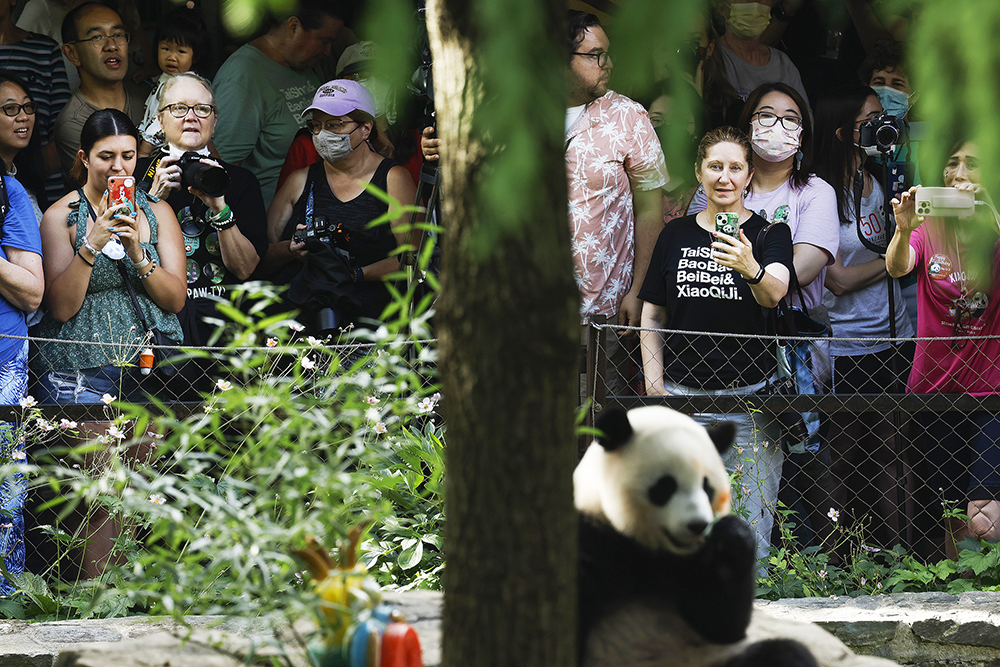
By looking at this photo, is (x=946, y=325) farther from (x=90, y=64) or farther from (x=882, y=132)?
(x=90, y=64)

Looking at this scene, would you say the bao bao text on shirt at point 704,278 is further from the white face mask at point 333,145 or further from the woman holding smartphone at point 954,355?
the white face mask at point 333,145

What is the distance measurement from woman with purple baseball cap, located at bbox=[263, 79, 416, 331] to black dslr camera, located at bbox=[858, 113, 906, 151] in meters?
2.00

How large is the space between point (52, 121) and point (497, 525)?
3.65 meters

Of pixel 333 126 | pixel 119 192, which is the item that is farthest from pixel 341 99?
pixel 119 192

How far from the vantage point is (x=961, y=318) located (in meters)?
4.05

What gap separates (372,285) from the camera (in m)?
4.24

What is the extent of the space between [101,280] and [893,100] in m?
3.58

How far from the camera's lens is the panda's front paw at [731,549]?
1.90 m

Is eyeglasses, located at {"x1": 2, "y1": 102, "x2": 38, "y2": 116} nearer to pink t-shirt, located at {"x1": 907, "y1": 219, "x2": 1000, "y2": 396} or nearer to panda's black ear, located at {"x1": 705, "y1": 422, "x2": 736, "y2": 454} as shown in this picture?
panda's black ear, located at {"x1": 705, "y1": 422, "x2": 736, "y2": 454}

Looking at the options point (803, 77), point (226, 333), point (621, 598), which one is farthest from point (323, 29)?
point (621, 598)

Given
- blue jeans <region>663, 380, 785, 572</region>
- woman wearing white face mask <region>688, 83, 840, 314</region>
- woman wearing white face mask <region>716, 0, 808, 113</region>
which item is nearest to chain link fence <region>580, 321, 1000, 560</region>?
blue jeans <region>663, 380, 785, 572</region>

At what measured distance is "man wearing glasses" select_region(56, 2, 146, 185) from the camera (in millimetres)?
4285

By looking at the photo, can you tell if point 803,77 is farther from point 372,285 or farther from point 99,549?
point 99,549

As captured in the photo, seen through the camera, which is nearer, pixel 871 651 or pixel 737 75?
pixel 871 651
